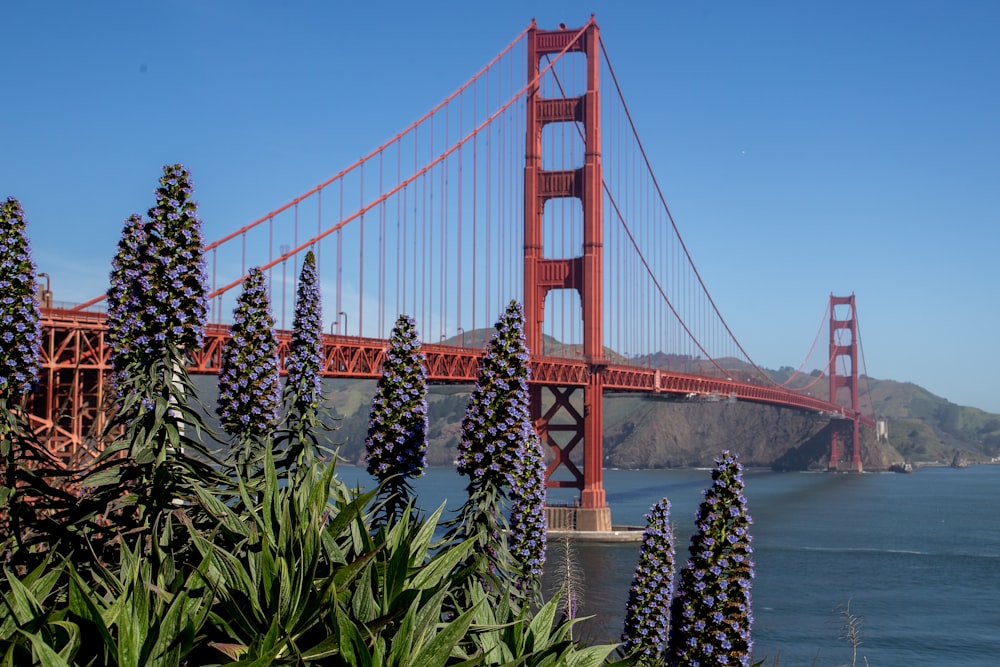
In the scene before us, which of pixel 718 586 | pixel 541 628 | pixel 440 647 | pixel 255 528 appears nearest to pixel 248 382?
pixel 255 528

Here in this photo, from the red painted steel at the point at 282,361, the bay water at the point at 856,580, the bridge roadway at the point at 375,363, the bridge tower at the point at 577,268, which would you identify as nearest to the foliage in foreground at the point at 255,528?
the red painted steel at the point at 282,361

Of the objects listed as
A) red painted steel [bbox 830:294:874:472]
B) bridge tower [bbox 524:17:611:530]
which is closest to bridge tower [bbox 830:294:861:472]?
red painted steel [bbox 830:294:874:472]

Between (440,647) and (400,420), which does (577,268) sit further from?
(440,647)

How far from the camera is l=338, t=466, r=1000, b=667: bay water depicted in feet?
136

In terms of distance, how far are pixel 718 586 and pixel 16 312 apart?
268 inches

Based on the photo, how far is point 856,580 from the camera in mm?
58312

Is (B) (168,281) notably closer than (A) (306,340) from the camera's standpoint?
Yes

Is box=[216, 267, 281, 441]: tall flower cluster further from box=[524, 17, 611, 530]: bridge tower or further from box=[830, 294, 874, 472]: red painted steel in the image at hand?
box=[830, 294, 874, 472]: red painted steel

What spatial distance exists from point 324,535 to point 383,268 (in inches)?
1955

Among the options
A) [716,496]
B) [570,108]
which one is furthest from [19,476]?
[570,108]

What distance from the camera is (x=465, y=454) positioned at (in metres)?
9.92

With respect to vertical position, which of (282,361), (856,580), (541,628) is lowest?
(856,580)

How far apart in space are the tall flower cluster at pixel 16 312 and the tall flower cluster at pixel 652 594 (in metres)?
6.78

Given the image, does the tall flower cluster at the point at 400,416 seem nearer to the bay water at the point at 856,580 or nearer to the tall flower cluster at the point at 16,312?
the bay water at the point at 856,580
